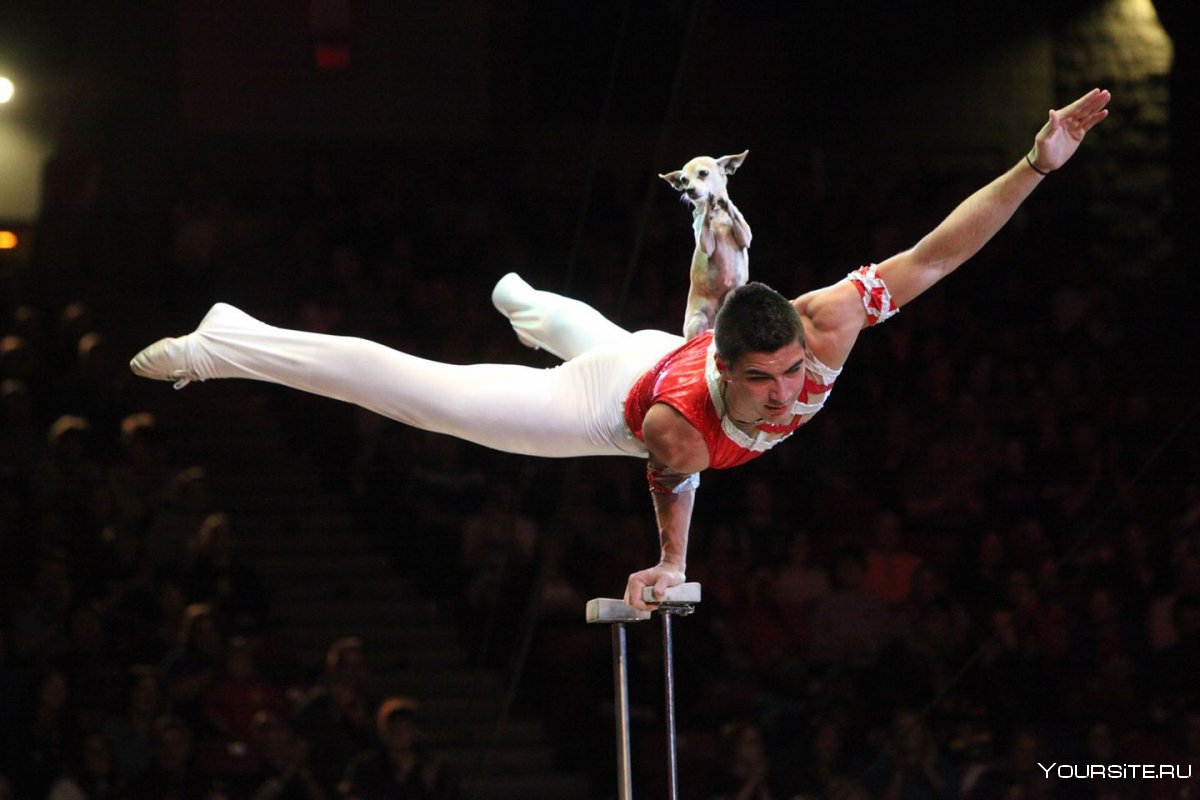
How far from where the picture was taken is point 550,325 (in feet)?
10.7

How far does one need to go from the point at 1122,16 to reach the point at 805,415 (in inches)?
211

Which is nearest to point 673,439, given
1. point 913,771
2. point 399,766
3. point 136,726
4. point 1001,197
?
point 1001,197

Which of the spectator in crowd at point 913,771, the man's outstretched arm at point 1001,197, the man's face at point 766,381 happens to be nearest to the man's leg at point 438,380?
the man's face at point 766,381

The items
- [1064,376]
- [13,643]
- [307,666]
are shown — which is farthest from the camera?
[1064,376]

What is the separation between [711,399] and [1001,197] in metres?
0.60

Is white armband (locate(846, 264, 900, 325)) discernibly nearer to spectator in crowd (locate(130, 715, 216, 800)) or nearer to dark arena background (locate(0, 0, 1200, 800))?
dark arena background (locate(0, 0, 1200, 800))

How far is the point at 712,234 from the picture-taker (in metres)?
2.99

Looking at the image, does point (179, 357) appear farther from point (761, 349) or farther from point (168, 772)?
point (168, 772)

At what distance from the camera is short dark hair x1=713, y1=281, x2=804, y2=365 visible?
253 centimetres

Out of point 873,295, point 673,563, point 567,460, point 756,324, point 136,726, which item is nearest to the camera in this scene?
point 756,324

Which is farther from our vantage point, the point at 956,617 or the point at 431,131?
the point at 431,131

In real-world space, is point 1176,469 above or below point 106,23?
below

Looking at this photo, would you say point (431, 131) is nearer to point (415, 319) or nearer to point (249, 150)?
point (249, 150)

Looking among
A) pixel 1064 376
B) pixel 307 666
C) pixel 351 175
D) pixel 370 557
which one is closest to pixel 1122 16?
pixel 1064 376
